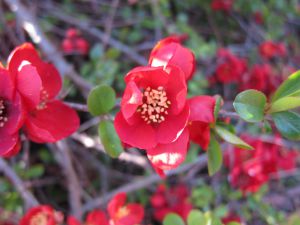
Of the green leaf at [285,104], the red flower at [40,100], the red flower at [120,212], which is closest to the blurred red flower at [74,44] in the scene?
the red flower at [120,212]

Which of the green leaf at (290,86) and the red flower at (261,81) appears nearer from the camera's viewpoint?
the green leaf at (290,86)

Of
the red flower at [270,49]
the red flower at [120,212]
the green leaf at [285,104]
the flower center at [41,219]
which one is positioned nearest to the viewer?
the green leaf at [285,104]

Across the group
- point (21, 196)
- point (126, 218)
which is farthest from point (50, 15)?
point (126, 218)

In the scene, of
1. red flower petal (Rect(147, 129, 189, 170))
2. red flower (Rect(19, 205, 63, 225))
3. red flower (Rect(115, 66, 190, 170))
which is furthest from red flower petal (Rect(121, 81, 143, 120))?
red flower (Rect(19, 205, 63, 225))

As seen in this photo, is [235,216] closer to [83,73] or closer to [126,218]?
[126,218]

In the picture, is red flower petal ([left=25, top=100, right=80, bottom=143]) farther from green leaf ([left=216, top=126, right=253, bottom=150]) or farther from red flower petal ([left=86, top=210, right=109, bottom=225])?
red flower petal ([left=86, top=210, right=109, bottom=225])

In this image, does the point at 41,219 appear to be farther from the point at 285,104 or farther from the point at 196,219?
the point at 285,104

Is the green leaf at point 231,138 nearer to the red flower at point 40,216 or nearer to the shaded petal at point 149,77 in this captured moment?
the shaded petal at point 149,77

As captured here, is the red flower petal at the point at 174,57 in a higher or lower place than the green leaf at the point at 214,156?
higher
